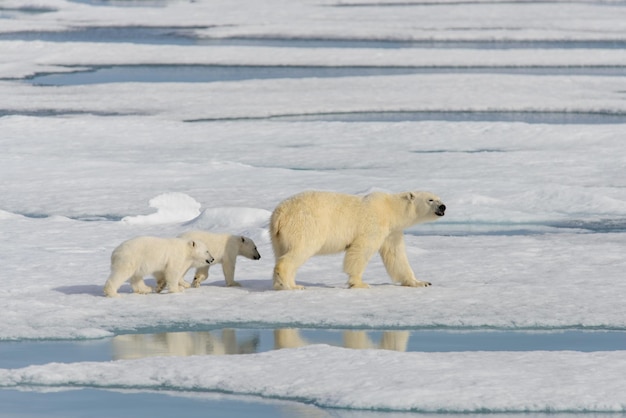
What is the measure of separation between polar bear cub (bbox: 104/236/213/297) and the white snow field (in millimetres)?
126

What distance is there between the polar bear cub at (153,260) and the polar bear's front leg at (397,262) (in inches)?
41.9

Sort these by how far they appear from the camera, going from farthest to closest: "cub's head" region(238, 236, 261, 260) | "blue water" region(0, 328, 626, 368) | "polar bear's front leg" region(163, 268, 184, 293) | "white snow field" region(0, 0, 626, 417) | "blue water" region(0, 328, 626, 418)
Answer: "cub's head" region(238, 236, 261, 260)
"polar bear's front leg" region(163, 268, 184, 293)
"blue water" region(0, 328, 626, 368)
"white snow field" region(0, 0, 626, 417)
"blue water" region(0, 328, 626, 418)

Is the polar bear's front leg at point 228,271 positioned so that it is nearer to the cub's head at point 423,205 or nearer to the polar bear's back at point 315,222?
the polar bear's back at point 315,222

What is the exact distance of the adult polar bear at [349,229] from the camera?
6.72 metres

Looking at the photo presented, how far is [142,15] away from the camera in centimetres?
3203

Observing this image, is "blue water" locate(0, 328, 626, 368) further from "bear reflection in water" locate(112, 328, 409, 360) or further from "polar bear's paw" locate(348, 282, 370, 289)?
"polar bear's paw" locate(348, 282, 370, 289)

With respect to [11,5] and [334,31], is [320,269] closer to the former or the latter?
[334,31]

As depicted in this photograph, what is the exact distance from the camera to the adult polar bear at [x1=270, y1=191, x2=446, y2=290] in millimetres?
6723

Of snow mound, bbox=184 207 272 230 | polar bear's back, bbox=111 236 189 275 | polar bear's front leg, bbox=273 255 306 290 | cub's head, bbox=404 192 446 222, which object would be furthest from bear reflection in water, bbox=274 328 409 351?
snow mound, bbox=184 207 272 230

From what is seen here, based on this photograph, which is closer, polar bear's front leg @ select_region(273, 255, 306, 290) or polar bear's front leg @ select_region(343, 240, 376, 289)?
polar bear's front leg @ select_region(273, 255, 306, 290)

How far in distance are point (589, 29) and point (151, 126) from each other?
14.8 metres

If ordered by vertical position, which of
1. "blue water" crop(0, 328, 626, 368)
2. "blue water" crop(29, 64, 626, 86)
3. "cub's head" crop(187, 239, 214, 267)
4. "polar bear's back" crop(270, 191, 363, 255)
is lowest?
"blue water" crop(0, 328, 626, 368)

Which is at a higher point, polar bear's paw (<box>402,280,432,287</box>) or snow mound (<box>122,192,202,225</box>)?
polar bear's paw (<box>402,280,432,287</box>)


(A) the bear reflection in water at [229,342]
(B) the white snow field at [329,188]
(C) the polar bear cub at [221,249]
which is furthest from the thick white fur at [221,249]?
(A) the bear reflection in water at [229,342]
